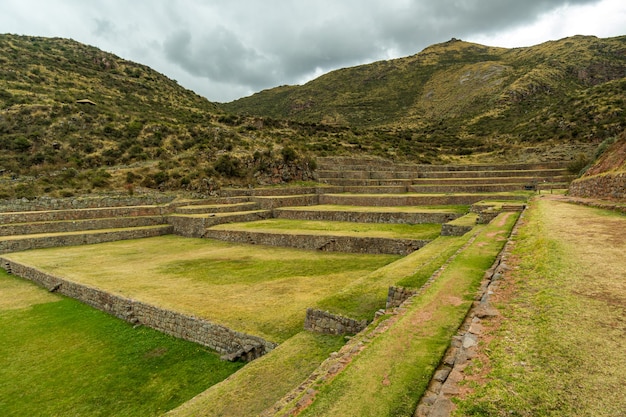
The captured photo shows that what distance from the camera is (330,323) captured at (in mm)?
6984

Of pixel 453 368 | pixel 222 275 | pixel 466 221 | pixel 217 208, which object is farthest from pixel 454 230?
pixel 217 208

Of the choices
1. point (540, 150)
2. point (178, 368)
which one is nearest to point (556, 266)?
point (178, 368)

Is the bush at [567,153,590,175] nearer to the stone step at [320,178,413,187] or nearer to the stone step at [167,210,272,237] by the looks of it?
the stone step at [320,178,413,187]

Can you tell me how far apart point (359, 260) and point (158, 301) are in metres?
7.60

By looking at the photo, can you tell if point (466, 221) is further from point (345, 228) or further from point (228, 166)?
point (228, 166)

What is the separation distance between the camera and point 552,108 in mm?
51531

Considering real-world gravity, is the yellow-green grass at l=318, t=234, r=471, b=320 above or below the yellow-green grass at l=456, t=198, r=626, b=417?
below

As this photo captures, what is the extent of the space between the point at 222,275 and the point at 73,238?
12.0 m

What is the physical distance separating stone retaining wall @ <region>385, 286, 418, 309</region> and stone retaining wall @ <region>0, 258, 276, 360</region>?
99.8 inches

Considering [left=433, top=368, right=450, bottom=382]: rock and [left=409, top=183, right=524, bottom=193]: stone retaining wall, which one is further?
[left=409, top=183, right=524, bottom=193]: stone retaining wall

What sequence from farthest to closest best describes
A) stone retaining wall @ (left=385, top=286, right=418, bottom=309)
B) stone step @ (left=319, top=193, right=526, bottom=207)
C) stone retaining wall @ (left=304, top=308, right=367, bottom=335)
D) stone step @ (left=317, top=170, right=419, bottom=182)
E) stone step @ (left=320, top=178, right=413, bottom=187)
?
stone step @ (left=317, top=170, right=419, bottom=182)
stone step @ (left=320, top=178, right=413, bottom=187)
stone step @ (left=319, top=193, right=526, bottom=207)
stone retaining wall @ (left=385, top=286, right=418, bottom=309)
stone retaining wall @ (left=304, top=308, right=367, bottom=335)

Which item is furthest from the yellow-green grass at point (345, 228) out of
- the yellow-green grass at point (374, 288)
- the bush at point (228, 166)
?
the bush at point (228, 166)

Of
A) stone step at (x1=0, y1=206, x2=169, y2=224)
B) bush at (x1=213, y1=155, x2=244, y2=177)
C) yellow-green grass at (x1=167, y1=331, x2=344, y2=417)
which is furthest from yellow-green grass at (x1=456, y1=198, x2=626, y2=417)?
bush at (x1=213, y1=155, x2=244, y2=177)

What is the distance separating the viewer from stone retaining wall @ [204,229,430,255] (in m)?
14.6
